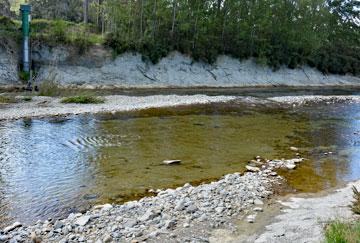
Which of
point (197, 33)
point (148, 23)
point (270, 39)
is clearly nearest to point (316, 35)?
point (270, 39)

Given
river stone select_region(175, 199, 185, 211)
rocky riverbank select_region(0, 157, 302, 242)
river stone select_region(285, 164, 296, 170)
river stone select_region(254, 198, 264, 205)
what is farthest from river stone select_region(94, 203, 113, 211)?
river stone select_region(285, 164, 296, 170)

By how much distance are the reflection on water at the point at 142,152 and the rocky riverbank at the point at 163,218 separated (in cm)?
90

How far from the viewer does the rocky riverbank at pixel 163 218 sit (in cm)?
738

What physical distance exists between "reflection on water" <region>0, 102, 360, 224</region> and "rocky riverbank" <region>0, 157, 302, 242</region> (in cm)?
90

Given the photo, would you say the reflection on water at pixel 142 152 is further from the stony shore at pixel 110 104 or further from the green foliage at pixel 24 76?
the green foliage at pixel 24 76

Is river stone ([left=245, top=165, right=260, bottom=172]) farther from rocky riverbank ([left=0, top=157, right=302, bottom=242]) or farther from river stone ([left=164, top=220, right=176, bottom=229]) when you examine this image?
river stone ([left=164, top=220, right=176, bottom=229])

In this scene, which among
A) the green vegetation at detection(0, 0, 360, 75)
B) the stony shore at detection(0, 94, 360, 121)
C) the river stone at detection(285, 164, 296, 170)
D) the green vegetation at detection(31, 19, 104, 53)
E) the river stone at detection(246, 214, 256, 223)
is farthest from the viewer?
the green vegetation at detection(0, 0, 360, 75)

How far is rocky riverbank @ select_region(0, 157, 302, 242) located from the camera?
7375mm

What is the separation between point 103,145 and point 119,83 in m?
24.4

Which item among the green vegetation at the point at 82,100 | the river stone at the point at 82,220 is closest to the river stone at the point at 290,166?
the river stone at the point at 82,220

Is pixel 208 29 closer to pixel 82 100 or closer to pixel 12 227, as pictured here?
pixel 82 100

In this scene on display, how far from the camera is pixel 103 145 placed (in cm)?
1569

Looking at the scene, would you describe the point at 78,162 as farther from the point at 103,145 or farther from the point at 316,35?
the point at 316,35

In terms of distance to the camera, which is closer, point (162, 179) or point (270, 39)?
point (162, 179)
